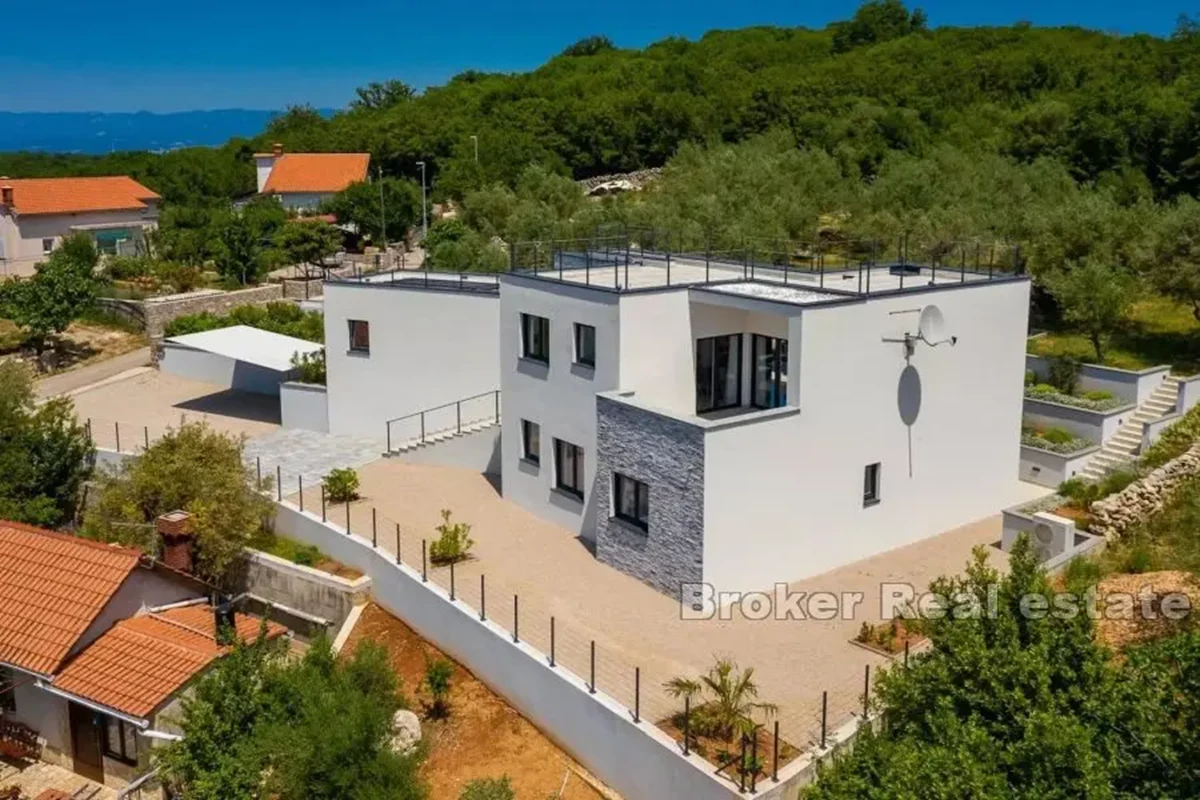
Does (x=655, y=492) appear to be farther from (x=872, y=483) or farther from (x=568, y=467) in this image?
(x=872, y=483)

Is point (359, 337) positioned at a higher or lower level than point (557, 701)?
higher

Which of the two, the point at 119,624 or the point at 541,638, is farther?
the point at 119,624

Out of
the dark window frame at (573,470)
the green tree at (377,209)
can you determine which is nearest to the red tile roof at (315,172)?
the green tree at (377,209)

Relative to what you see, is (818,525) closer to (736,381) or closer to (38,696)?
(736,381)

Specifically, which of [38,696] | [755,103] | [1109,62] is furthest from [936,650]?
[1109,62]

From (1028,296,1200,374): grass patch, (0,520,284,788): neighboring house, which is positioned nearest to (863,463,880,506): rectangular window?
(1028,296,1200,374): grass patch

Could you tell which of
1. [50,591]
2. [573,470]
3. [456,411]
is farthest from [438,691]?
[456,411]
